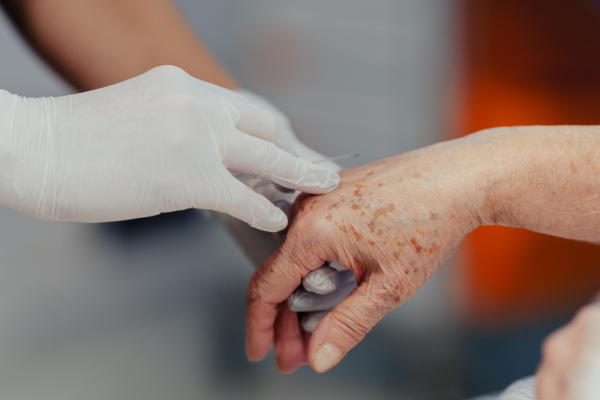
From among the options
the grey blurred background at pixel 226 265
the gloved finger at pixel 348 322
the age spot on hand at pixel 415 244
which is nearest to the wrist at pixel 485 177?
the age spot on hand at pixel 415 244

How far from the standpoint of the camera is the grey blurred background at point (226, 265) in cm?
125

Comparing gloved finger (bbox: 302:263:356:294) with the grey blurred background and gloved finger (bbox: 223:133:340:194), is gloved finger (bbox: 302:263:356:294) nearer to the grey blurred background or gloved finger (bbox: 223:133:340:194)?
gloved finger (bbox: 223:133:340:194)

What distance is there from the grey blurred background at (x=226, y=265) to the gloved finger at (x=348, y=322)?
0.57 meters

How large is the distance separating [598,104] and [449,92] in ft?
2.10

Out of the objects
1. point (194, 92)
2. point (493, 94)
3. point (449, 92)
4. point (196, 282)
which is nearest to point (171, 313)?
point (196, 282)

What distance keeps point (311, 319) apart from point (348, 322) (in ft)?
0.60

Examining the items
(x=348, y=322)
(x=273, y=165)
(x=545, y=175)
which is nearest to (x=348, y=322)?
(x=348, y=322)

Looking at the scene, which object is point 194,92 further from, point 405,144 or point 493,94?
point 493,94

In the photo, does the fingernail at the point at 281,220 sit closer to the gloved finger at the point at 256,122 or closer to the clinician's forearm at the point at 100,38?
the gloved finger at the point at 256,122

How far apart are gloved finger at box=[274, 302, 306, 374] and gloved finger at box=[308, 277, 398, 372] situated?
166 mm

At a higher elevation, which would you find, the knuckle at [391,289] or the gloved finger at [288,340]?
the knuckle at [391,289]

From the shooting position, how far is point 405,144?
5.56 feet

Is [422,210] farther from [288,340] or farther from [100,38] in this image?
[100,38]

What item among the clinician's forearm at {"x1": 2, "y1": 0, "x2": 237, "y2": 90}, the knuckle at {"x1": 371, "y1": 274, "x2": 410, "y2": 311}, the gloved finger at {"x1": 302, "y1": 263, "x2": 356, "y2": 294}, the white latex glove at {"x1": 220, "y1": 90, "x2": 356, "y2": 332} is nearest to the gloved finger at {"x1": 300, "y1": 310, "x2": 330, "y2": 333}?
the white latex glove at {"x1": 220, "y1": 90, "x2": 356, "y2": 332}
